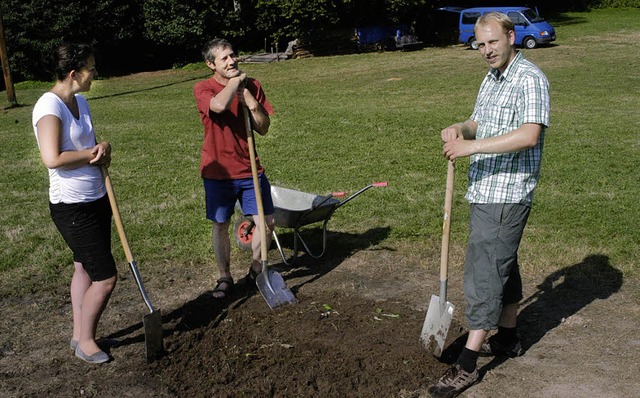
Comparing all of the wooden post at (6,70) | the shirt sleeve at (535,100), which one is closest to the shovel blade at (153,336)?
the shirt sleeve at (535,100)

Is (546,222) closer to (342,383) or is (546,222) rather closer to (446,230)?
(446,230)

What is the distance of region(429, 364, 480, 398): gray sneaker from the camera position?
A: 3.88m

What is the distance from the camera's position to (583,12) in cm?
3806

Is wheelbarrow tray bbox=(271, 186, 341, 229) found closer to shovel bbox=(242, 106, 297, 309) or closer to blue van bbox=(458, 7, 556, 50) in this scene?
shovel bbox=(242, 106, 297, 309)

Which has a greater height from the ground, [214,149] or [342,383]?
[214,149]

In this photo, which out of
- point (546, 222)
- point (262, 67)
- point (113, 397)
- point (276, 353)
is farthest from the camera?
point (262, 67)

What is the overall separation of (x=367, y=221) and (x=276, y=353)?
9.68 feet

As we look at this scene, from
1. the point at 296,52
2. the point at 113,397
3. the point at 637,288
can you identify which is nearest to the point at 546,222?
the point at 637,288

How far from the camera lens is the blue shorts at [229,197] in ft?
17.0

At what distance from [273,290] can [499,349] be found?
5.33ft

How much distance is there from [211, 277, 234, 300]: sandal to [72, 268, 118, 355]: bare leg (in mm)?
1062

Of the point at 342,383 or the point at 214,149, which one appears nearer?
the point at 342,383

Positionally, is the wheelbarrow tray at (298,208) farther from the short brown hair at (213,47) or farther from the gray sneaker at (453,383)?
the gray sneaker at (453,383)

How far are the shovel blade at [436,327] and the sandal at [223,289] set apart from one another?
5.36 feet
